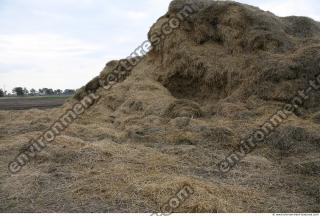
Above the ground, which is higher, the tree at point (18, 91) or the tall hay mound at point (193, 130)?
the tree at point (18, 91)

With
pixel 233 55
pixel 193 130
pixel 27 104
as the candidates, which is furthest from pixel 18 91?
pixel 193 130

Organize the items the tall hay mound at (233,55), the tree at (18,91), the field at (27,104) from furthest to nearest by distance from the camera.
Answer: the tree at (18,91) → the field at (27,104) → the tall hay mound at (233,55)

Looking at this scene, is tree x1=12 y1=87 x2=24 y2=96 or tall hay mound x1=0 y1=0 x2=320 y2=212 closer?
tall hay mound x1=0 y1=0 x2=320 y2=212

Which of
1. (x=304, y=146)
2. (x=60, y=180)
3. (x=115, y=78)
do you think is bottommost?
(x=304, y=146)

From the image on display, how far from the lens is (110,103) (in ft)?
49.2

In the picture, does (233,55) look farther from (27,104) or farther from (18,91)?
(18,91)

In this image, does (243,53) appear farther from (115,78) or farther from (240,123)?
(115,78)

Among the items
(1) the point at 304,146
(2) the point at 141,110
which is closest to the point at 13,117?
(2) the point at 141,110

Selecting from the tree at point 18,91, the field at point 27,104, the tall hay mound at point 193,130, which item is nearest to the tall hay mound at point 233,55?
the tall hay mound at point 193,130

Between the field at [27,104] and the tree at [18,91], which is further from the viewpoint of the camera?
the tree at [18,91]

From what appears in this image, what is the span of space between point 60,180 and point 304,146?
4.94 meters

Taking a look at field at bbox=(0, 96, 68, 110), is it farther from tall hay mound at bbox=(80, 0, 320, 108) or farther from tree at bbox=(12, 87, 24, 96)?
tree at bbox=(12, 87, 24, 96)

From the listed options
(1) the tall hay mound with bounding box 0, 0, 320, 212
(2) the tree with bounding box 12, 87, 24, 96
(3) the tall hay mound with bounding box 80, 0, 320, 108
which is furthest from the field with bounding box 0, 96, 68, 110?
(2) the tree with bounding box 12, 87, 24, 96

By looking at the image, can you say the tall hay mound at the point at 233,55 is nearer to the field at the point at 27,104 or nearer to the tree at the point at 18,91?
the field at the point at 27,104
